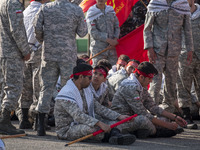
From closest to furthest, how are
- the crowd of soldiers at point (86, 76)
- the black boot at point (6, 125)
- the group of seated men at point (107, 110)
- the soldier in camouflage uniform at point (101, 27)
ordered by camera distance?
the group of seated men at point (107, 110) → the crowd of soldiers at point (86, 76) → the black boot at point (6, 125) → the soldier in camouflage uniform at point (101, 27)

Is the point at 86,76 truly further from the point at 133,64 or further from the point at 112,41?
the point at 112,41

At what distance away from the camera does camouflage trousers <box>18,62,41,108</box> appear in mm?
7195

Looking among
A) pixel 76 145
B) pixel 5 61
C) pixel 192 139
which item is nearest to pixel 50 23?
pixel 5 61

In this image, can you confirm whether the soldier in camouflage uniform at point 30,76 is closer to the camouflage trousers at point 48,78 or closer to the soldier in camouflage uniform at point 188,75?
the camouflage trousers at point 48,78

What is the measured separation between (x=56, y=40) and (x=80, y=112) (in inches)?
54.0

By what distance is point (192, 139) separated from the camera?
6.41 meters

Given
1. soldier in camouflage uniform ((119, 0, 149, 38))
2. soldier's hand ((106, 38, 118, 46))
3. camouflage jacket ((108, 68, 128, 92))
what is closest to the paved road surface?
camouflage jacket ((108, 68, 128, 92))

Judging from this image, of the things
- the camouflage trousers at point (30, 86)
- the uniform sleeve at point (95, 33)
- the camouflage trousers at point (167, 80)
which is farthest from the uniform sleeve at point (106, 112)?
the uniform sleeve at point (95, 33)

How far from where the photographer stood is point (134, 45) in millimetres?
9734

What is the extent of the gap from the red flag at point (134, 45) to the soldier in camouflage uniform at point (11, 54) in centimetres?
345

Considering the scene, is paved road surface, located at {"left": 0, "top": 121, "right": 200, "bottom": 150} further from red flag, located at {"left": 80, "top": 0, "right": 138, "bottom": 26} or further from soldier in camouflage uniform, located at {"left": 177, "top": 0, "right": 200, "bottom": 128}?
red flag, located at {"left": 80, "top": 0, "right": 138, "bottom": 26}

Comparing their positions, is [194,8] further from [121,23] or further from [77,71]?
[77,71]

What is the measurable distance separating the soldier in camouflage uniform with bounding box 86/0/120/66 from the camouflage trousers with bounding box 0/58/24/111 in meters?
2.62

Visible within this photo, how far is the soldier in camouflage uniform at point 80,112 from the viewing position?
18.6 ft
